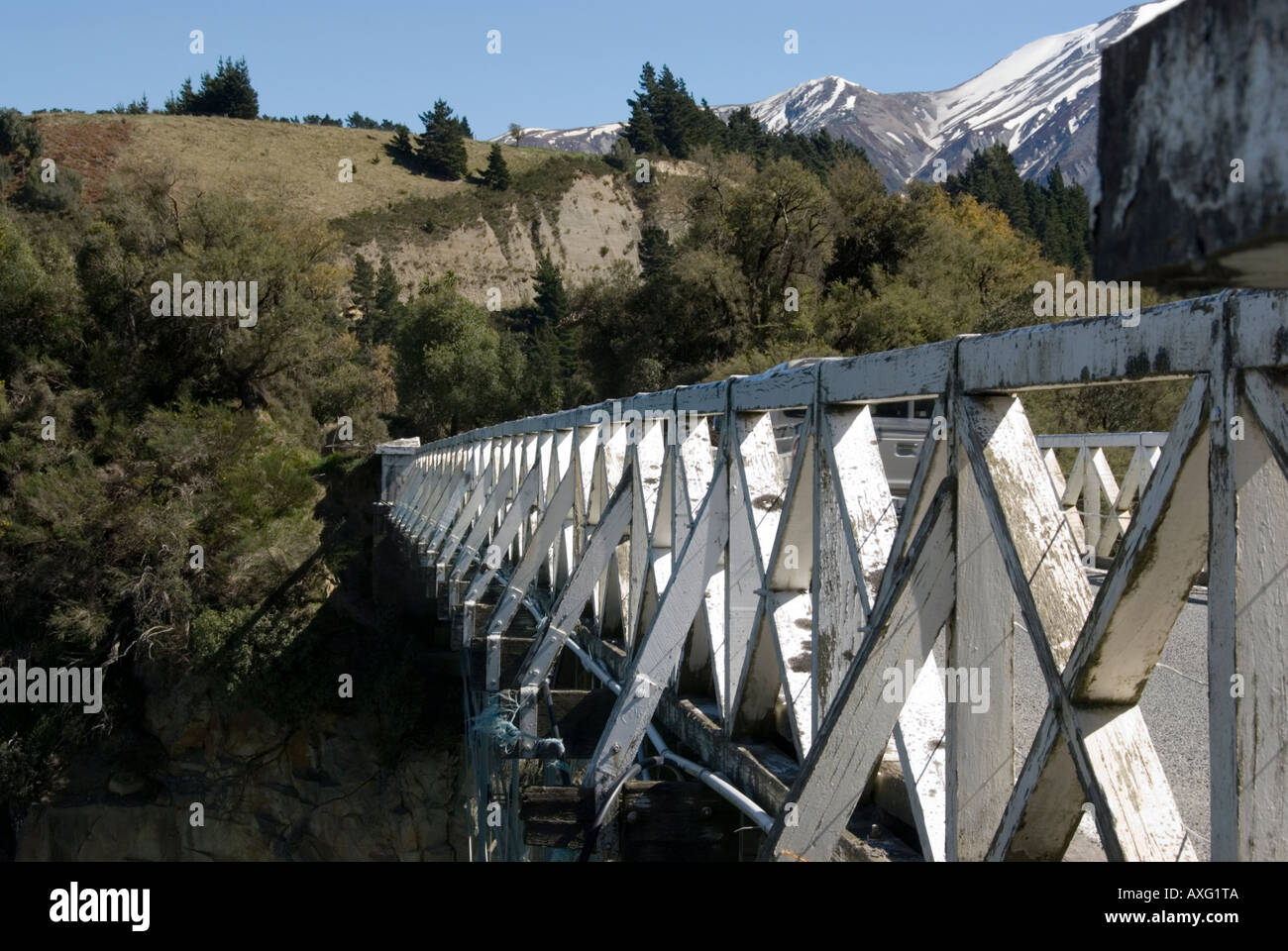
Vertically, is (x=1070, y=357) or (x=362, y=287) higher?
(x=362, y=287)

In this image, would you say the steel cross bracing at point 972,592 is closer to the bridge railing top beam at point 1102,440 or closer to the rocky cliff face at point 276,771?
the bridge railing top beam at point 1102,440

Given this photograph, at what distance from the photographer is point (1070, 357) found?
1.74 meters

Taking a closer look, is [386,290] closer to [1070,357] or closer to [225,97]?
[225,97]

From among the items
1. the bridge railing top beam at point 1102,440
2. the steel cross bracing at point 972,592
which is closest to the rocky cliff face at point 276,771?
the bridge railing top beam at point 1102,440

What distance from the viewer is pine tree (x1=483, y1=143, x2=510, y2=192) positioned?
77.0m

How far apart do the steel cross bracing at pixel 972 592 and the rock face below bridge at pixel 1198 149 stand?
2.01 feet

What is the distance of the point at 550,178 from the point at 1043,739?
78862mm

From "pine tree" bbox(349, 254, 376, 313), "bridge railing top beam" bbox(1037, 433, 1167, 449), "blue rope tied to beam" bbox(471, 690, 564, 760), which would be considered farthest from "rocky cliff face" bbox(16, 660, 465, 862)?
"pine tree" bbox(349, 254, 376, 313)

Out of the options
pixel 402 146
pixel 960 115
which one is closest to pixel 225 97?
pixel 402 146

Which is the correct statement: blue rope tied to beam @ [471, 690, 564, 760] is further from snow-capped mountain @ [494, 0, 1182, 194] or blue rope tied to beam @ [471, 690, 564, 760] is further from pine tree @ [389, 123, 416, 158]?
snow-capped mountain @ [494, 0, 1182, 194]

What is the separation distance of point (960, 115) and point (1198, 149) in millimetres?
177308

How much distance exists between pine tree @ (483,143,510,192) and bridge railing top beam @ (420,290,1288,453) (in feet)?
251

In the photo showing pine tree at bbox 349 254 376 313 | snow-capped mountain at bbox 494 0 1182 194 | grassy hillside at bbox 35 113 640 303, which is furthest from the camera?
snow-capped mountain at bbox 494 0 1182 194

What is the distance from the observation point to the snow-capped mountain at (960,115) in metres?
132
